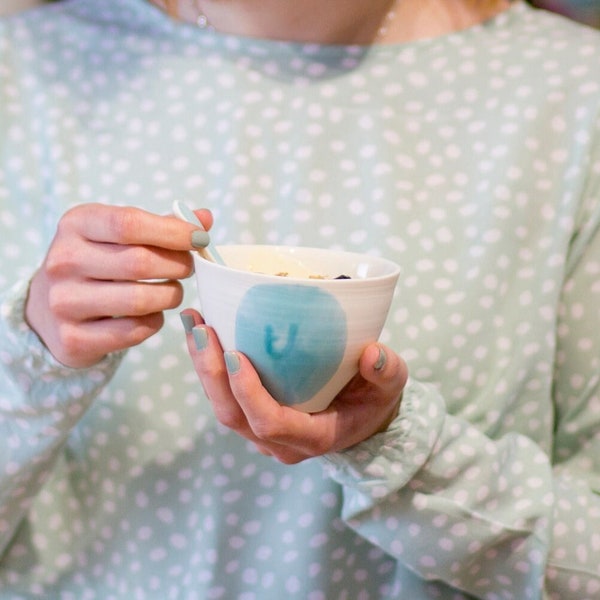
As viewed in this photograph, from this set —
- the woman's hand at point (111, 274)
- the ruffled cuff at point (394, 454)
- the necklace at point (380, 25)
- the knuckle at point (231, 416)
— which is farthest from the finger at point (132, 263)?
the necklace at point (380, 25)

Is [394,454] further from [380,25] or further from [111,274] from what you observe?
[380,25]

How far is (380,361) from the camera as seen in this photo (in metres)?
0.49

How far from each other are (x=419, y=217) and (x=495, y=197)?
87 mm

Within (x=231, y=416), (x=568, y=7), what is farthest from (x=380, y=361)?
(x=568, y=7)

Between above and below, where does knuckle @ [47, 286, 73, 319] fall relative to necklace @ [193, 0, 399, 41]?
below

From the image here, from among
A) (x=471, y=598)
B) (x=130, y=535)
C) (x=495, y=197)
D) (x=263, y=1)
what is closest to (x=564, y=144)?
(x=495, y=197)

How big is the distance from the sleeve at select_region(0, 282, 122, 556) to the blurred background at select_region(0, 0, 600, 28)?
1.84 ft

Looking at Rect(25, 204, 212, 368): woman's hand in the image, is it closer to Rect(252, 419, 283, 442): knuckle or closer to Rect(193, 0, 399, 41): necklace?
Rect(252, 419, 283, 442): knuckle

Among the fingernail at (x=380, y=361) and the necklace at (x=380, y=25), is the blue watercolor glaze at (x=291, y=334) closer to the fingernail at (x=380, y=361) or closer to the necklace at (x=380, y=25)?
the fingernail at (x=380, y=361)

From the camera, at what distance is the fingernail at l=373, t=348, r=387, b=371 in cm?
49

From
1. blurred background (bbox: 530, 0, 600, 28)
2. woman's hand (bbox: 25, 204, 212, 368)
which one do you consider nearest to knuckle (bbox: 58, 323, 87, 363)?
woman's hand (bbox: 25, 204, 212, 368)

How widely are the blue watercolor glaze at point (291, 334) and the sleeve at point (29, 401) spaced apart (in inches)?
8.2

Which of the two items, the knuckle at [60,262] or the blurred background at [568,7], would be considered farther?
the blurred background at [568,7]

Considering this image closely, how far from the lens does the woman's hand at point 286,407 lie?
0.47 metres
